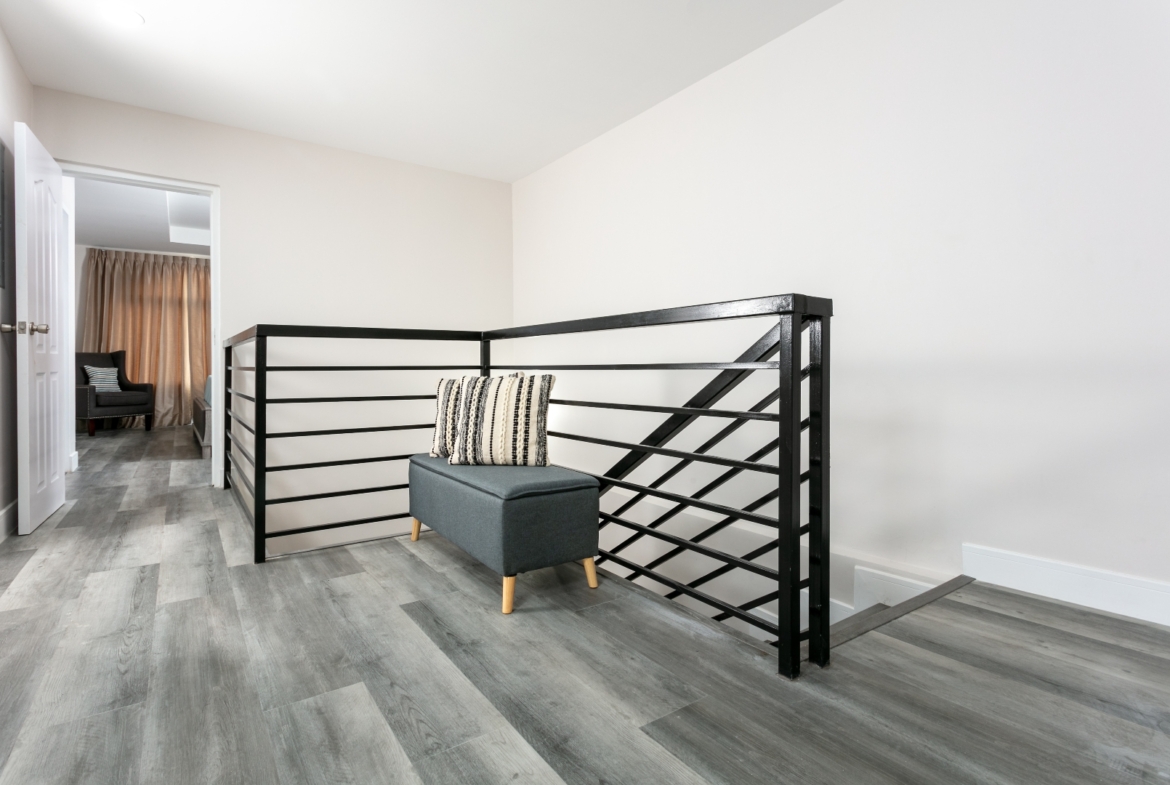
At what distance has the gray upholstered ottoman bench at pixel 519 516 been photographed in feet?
5.57

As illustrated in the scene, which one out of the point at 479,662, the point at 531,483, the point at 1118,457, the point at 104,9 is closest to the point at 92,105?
the point at 104,9

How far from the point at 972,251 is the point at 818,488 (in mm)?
1231

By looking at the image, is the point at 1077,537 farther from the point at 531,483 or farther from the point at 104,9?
the point at 104,9

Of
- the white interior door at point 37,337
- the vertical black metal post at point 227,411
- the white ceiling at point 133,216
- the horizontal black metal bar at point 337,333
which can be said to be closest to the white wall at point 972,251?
the horizontal black metal bar at point 337,333

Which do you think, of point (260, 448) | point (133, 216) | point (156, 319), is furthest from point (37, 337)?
point (156, 319)

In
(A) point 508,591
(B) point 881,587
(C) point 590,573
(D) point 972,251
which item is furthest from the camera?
(B) point 881,587

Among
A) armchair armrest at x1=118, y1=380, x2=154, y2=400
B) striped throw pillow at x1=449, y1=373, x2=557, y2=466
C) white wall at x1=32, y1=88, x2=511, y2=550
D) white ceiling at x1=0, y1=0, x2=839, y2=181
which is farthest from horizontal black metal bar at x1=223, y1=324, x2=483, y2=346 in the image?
armchair armrest at x1=118, y1=380, x2=154, y2=400

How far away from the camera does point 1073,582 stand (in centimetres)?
179

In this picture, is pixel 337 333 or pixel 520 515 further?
pixel 337 333

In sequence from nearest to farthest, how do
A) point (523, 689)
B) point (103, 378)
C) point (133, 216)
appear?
point (523, 689), point (133, 216), point (103, 378)

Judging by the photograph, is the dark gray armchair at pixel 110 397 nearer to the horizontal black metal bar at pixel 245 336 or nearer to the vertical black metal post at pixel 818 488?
the horizontal black metal bar at pixel 245 336

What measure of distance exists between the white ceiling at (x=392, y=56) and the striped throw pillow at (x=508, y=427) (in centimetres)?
163

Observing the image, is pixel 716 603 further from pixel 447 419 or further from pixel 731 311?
pixel 447 419

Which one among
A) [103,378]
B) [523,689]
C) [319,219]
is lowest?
[523,689]
